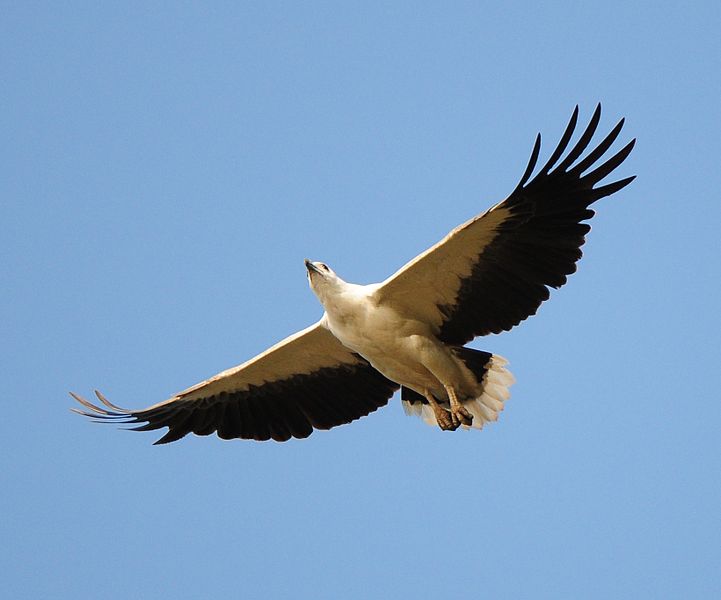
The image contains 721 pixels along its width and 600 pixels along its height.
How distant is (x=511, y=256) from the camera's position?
1188 cm

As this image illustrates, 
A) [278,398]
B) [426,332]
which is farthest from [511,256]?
[278,398]

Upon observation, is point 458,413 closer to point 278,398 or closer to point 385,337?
point 385,337

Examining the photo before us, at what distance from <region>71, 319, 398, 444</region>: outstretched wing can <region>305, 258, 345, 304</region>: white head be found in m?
0.93

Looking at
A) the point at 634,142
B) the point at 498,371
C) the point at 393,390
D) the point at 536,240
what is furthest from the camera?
the point at 393,390

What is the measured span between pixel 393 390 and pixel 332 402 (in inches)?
25.4

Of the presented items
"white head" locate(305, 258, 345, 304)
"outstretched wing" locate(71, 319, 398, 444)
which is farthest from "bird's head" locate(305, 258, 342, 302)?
"outstretched wing" locate(71, 319, 398, 444)

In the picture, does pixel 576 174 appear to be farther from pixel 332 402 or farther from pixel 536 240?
pixel 332 402

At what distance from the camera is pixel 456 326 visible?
12438 mm

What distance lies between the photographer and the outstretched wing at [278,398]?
1321 cm

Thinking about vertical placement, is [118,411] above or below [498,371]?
above

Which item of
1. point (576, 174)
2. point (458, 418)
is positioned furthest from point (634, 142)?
point (458, 418)

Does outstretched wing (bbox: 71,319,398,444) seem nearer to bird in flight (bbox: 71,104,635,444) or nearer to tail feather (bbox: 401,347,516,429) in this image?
bird in flight (bbox: 71,104,635,444)

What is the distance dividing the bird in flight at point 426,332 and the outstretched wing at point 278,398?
1 cm

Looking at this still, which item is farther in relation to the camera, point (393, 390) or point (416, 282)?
point (393, 390)
